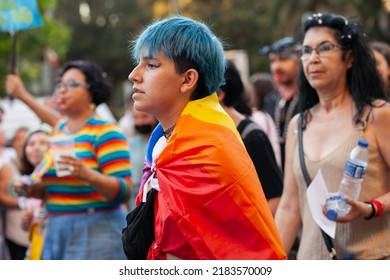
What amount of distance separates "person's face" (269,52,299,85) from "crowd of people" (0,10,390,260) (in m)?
0.01

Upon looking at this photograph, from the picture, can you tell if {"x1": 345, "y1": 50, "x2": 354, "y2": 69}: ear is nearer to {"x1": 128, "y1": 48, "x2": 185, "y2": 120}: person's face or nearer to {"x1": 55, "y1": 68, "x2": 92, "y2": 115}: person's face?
{"x1": 128, "y1": 48, "x2": 185, "y2": 120}: person's face

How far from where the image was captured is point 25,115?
12781 mm

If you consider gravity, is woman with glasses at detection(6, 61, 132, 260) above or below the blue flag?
below

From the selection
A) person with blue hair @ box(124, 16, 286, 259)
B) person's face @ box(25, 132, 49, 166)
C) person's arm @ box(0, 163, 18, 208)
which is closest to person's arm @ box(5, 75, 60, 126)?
person's face @ box(25, 132, 49, 166)

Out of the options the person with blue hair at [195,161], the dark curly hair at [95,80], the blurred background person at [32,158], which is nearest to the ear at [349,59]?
the person with blue hair at [195,161]

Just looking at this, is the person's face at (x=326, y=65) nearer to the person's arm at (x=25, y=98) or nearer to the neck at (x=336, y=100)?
the neck at (x=336, y=100)

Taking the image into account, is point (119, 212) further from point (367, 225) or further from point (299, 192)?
point (367, 225)

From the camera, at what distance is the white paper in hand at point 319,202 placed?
379 centimetres

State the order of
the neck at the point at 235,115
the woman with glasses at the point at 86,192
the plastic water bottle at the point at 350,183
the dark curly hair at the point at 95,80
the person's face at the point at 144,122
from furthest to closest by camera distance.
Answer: the person's face at the point at 144,122 → the dark curly hair at the point at 95,80 → the woman with glasses at the point at 86,192 → the neck at the point at 235,115 → the plastic water bottle at the point at 350,183

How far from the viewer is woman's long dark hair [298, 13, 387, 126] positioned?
13.1ft

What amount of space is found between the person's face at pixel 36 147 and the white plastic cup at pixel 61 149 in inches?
59.7

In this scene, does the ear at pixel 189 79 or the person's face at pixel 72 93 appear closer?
the ear at pixel 189 79

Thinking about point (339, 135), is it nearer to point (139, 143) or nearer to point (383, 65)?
point (383, 65)
